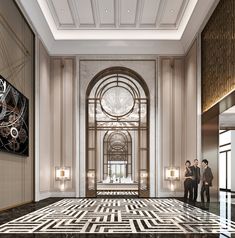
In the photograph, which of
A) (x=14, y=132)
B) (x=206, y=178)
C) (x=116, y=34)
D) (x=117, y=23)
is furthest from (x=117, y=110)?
(x=14, y=132)

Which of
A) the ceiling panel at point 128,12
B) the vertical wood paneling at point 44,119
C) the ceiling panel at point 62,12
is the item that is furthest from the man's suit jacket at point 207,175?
the ceiling panel at point 62,12

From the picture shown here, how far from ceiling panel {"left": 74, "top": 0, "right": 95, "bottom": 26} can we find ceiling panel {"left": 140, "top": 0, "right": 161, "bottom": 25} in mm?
1797

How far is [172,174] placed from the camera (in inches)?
637

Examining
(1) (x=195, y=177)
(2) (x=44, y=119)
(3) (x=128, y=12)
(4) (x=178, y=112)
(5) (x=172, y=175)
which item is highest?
(3) (x=128, y=12)

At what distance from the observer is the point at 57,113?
650 inches

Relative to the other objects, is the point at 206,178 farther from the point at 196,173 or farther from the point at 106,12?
the point at 106,12

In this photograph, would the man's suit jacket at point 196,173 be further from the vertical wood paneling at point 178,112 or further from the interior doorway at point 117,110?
the interior doorway at point 117,110

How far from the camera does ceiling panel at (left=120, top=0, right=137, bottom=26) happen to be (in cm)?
1377

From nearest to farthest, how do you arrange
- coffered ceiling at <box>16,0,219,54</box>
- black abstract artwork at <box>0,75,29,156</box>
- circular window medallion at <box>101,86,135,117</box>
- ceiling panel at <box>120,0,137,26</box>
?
black abstract artwork at <box>0,75,29,156</box> → coffered ceiling at <box>16,0,219,54</box> → ceiling panel at <box>120,0,137,26</box> → circular window medallion at <box>101,86,135,117</box>

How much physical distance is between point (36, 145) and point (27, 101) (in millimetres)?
1791

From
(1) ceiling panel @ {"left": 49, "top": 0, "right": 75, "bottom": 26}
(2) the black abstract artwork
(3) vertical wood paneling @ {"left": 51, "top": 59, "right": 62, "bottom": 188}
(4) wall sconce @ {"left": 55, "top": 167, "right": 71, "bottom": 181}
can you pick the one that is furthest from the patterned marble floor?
(1) ceiling panel @ {"left": 49, "top": 0, "right": 75, "bottom": 26}

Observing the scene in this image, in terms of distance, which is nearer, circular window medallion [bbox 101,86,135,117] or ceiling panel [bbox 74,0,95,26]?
ceiling panel [bbox 74,0,95,26]

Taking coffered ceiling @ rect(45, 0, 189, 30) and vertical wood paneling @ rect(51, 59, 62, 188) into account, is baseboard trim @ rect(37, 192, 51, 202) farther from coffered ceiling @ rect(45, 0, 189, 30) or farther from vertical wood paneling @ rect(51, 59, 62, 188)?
coffered ceiling @ rect(45, 0, 189, 30)

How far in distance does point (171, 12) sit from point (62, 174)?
7.21 m
